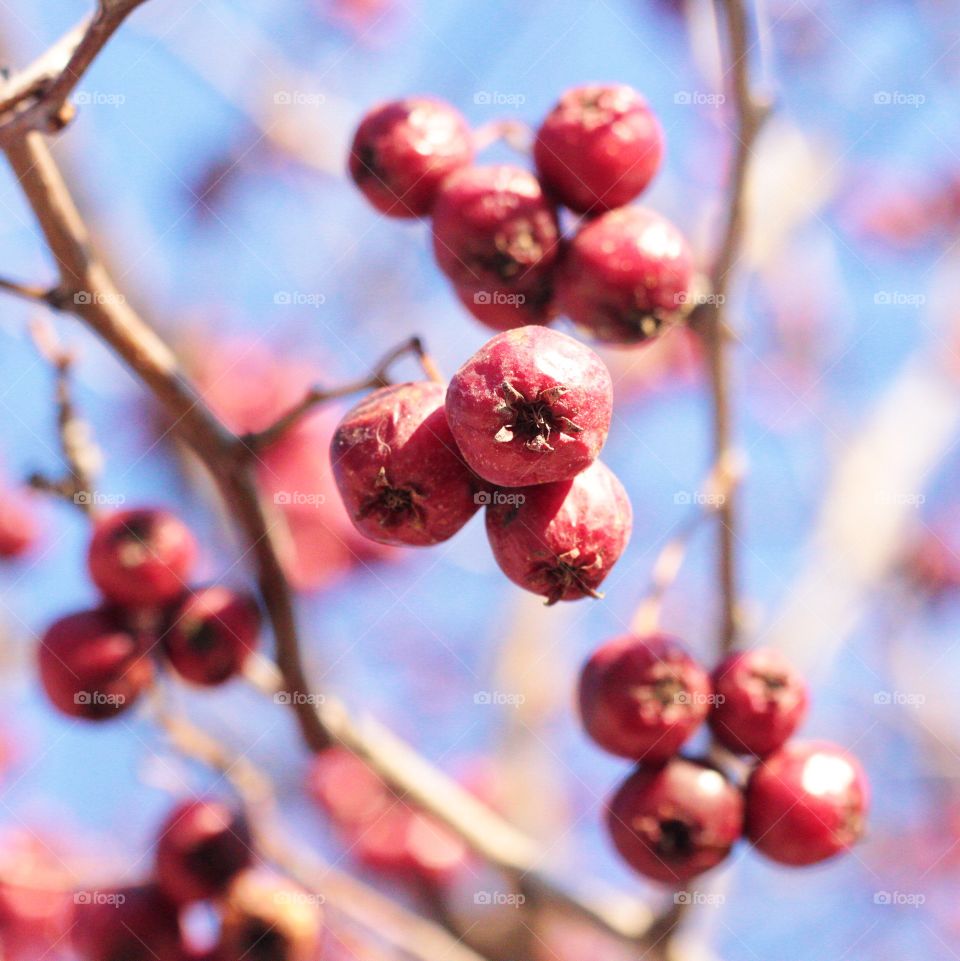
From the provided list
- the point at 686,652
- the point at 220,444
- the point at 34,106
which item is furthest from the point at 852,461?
the point at 34,106

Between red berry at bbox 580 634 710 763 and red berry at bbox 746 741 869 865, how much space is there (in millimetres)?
271

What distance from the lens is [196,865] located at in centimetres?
304

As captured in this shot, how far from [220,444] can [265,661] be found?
34.8 inches

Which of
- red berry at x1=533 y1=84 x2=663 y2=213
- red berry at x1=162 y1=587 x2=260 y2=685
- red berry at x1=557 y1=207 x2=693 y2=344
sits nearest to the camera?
red berry at x1=557 y1=207 x2=693 y2=344

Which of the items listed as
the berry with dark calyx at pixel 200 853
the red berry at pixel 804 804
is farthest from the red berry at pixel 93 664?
the red berry at pixel 804 804

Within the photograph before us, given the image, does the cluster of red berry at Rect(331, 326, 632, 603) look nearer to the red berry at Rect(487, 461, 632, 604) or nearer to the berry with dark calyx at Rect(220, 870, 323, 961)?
the red berry at Rect(487, 461, 632, 604)

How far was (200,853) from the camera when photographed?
304 cm

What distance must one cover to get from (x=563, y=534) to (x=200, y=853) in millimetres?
1817

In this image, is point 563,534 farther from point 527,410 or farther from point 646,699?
point 646,699

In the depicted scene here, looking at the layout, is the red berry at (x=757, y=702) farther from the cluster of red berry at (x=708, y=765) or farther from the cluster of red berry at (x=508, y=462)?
the cluster of red berry at (x=508, y=462)

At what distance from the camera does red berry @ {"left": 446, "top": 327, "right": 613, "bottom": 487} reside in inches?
72.7

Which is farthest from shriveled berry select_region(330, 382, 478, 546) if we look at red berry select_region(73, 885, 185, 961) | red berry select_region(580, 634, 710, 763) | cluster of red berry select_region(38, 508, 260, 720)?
red berry select_region(73, 885, 185, 961)

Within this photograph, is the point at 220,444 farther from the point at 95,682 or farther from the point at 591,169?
the point at 591,169

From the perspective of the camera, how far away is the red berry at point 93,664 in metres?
2.96
